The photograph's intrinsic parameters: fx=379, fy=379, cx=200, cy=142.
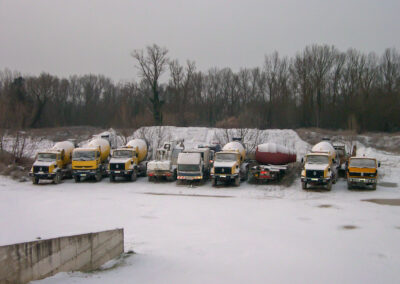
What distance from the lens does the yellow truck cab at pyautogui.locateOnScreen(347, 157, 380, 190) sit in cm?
2402

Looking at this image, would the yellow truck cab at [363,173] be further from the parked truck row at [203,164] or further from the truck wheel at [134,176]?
the truck wheel at [134,176]

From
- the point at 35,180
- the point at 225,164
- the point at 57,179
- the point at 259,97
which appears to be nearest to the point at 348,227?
the point at 225,164

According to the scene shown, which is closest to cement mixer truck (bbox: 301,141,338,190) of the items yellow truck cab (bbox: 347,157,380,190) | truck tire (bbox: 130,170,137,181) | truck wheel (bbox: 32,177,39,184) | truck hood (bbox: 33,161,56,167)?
yellow truck cab (bbox: 347,157,380,190)

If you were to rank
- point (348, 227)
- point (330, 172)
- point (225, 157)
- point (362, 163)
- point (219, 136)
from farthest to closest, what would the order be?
point (219, 136), point (225, 157), point (362, 163), point (330, 172), point (348, 227)

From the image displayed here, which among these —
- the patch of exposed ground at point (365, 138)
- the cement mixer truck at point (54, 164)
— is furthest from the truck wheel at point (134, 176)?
the patch of exposed ground at point (365, 138)

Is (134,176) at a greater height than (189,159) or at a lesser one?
lesser

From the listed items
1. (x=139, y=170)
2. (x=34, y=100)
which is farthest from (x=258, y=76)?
(x=139, y=170)

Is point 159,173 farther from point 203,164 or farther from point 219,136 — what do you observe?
point 219,136

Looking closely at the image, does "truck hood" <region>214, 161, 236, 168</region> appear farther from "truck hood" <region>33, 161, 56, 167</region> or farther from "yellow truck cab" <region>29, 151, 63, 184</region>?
"truck hood" <region>33, 161, 56, 167</region>

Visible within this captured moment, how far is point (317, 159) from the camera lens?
1002 inches

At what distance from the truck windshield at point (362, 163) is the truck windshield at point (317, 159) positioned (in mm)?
1565

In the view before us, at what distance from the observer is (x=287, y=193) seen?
2428cm

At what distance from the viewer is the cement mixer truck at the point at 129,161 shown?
95.2ft

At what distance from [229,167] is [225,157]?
1.57 m
